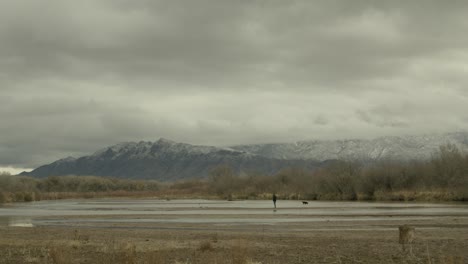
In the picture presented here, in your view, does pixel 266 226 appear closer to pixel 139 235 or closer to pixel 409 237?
pixel 139 235

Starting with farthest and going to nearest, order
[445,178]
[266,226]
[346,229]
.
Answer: [445,178] → [266,226] → [346,229]

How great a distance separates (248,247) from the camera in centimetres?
2978

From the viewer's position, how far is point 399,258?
83.8ft

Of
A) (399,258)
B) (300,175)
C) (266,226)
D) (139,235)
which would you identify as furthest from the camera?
(300,175)

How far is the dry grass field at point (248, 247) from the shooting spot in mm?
25125

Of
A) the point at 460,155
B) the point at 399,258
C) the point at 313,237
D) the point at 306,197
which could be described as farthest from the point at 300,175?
the point at 399,258

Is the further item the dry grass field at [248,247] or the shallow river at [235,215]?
the shallow river at [235,215]

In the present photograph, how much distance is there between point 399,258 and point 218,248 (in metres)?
9.63

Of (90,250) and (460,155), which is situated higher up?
(460,155)

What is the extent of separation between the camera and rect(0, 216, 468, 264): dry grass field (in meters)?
25.1

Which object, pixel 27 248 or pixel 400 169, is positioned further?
pixel 400 169

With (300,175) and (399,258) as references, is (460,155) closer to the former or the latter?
(300,175)

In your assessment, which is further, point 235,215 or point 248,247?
point 235,215

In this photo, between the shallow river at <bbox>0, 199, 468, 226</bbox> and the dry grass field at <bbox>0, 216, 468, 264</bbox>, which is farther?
the shallow river at <bbox>0, 199, 468, 226</bbox>
